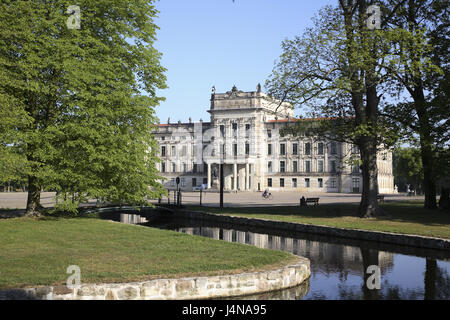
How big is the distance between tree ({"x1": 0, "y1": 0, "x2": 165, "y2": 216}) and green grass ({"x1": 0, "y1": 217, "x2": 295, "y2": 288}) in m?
2.39

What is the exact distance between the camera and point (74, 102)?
715 inches

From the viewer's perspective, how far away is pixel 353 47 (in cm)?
2181

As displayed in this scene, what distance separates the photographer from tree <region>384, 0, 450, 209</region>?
70.7ft

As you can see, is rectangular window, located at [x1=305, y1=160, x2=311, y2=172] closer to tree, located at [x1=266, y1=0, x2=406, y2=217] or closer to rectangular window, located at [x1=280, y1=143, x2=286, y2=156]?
rectangular window, located at [x1=280, y1=143, x2=286, y2=156]

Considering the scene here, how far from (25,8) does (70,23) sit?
65.0 inches

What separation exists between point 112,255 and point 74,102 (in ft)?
27.8

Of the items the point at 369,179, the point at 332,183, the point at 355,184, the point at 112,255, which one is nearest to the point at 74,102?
the point at 112,255

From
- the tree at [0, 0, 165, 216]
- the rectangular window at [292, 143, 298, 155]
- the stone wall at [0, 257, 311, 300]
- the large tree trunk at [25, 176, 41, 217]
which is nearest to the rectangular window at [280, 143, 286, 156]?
the rectangular window at [292, 143, 298, 155]

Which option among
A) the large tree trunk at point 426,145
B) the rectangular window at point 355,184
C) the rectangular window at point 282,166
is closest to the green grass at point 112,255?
Result: the large tree trunk at point 426,145

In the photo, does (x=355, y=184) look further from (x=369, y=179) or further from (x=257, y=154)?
(x=369, y=179)

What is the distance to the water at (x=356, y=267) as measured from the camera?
33.0ft

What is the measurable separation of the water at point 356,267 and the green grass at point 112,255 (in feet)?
3.74
